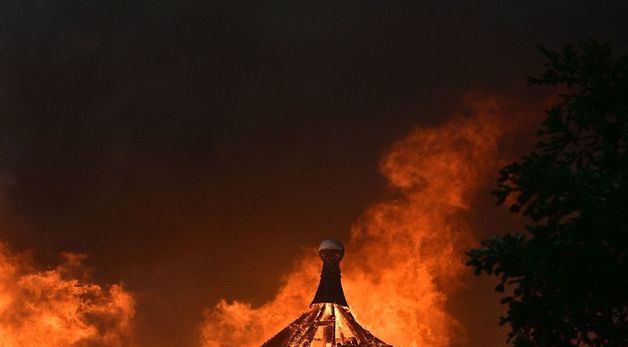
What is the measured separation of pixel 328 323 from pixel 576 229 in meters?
30.2

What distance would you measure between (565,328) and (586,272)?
52.5 inches

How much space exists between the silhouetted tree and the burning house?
27.5 meters

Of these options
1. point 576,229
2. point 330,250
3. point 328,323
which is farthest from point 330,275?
point 576,229

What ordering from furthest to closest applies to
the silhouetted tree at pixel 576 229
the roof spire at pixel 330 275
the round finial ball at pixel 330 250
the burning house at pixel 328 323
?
the round finial ball at pixel 330 250
the roof spire at pixel 330 275
the burning house at pixel 328 323
the silhouetted tree at pixel 576 229

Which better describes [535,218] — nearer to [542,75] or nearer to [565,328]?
[565,328]

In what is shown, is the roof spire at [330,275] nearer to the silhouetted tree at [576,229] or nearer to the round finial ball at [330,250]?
the round finial ball at [330,250]

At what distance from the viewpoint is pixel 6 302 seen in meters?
44.5

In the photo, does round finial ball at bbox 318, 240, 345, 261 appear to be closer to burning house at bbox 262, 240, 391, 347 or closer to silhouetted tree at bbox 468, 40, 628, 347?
burning house at bbox 262, 240, 391, 347

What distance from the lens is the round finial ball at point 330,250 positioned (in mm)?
43594

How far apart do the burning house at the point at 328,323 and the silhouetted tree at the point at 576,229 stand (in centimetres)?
2755

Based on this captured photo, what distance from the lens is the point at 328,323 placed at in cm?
4216

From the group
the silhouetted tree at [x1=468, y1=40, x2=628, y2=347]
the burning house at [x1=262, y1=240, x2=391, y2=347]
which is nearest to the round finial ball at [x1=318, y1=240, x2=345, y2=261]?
the burning house at [x1=262, y1=240, x2=391, y2=347]

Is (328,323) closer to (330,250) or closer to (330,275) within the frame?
(330,275)

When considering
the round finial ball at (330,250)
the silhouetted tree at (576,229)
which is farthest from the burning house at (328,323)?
the silhouetted tree at (576,229)
